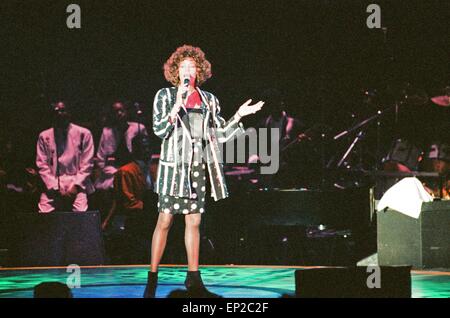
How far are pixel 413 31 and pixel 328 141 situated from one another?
7.01ft

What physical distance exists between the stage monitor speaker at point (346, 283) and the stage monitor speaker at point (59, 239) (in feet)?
11.6

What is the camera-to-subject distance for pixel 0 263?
8258 mm

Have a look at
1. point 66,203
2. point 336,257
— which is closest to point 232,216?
point 336,257

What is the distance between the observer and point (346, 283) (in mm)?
4742

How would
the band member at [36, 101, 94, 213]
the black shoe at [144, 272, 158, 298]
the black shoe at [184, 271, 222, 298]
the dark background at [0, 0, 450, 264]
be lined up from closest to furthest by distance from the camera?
the black shoe at [184, 271, 222, 298] → the black shoe at [144, 272, 158, 298] → the band member at [36, 101, 94, 213] → the dark background at [0, 0, 450, 264]

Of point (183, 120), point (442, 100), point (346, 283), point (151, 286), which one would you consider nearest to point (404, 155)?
point (442, 100)

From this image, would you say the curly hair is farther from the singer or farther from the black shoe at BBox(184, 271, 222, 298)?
the black shoe at BBox(184, 271, 222, 298)

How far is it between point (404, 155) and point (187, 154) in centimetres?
554

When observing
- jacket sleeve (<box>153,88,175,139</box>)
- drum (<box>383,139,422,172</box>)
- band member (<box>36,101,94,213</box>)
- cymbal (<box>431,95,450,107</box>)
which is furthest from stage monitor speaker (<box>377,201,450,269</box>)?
band member (<box>36,101,94,213</box>)

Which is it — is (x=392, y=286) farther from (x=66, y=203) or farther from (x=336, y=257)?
(x=66, y=203)

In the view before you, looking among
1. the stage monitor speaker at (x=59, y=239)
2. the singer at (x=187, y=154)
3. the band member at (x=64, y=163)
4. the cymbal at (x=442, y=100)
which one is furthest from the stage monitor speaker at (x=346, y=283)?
the cymbal at (x=442, y=100)

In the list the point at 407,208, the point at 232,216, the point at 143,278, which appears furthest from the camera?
the point at 232,216

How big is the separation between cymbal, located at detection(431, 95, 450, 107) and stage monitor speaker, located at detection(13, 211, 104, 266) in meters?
5.00

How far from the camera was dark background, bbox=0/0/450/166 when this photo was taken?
10930 mm
